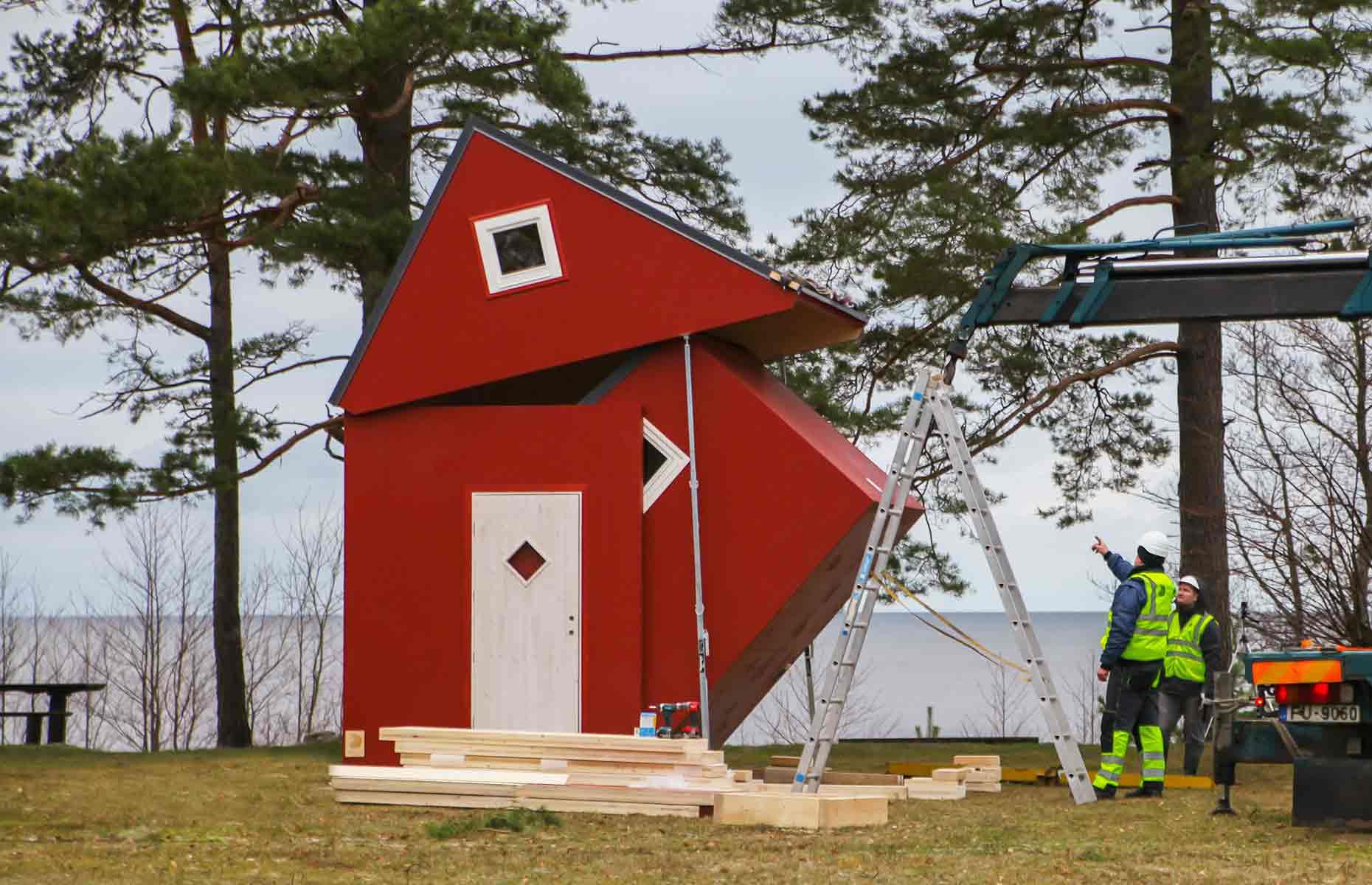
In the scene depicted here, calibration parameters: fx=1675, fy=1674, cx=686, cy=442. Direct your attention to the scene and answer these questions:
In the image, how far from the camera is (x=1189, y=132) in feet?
52.9

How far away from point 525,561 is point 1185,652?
4793 mm

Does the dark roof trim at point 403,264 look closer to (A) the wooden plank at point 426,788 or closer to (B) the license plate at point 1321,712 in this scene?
(A) the wooden plank at point 426,788

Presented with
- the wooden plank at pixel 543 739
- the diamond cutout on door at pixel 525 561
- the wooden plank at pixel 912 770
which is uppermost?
the diamond cutout on door at pixel 525 561

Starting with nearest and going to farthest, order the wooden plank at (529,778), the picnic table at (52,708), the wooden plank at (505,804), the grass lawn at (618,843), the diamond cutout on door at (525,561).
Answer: the grass lawn at (618,843), the wooden plank at (505,804), the wooden plank at (529,778), the diamond cutout on door at (525,561), the picnic table at (52,708)

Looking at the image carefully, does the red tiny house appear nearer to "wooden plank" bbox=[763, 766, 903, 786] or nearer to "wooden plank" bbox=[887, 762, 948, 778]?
"wooden plank" bbox=[763, 766, 903, 786]

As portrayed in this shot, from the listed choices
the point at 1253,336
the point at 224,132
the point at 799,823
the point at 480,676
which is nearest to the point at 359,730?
the point at 480,676

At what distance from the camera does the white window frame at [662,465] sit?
12.4 metres

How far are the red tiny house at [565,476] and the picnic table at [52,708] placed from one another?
17.7 feet

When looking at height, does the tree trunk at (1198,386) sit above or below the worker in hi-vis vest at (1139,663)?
above

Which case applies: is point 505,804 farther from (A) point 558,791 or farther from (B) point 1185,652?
(B) point 1185,652

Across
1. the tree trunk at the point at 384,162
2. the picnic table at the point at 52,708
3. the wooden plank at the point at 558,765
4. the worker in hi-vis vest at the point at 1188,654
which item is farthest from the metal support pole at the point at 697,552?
the picnic table at the point at 52,708

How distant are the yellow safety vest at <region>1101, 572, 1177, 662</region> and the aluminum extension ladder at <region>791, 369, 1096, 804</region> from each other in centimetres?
78

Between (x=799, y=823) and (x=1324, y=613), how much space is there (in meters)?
9.20

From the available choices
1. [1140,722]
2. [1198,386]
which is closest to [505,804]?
[1140,722]
